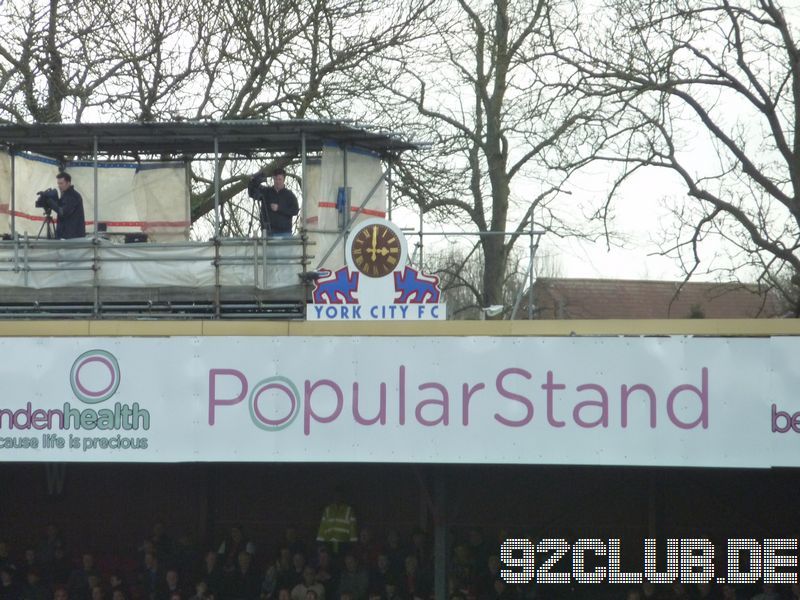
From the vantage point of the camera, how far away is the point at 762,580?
45.4ft

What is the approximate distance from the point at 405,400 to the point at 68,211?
5721 mm

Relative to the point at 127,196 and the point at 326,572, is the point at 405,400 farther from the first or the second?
the point at 127,196

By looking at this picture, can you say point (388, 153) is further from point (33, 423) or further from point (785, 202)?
point (785, 202)

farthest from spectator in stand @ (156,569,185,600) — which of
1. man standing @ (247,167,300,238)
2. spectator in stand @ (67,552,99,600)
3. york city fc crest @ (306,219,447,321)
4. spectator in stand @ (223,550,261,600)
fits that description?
man standing @ (247,167,300,238)

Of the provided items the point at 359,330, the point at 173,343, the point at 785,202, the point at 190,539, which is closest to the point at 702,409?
the point at 359,330

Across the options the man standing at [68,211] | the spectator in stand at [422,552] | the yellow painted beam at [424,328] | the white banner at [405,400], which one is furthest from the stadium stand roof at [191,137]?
the spectator in stand at [422,552]

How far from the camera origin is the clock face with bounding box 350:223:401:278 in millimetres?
13172

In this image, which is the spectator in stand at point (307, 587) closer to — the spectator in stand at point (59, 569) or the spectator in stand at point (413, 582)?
the spectator in stand at point (413, 582)

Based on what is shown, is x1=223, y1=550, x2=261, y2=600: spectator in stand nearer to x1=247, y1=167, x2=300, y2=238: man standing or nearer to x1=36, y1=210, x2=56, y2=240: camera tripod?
x1=247, y1=167, x2=300, y2=238: man standing

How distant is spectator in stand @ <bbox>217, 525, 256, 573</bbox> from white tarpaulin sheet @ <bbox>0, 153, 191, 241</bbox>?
3.85 meters

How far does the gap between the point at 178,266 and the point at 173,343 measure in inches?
128

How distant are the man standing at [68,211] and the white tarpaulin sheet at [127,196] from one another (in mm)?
931

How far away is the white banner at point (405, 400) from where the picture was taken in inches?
430

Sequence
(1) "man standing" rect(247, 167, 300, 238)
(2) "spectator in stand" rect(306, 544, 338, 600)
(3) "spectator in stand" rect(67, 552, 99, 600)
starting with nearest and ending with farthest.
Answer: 1. (2) "spectator in stand" rect(306, 544, 338, 600)
2. (1) "man standing" rect(247, 167, 300, 238)
3. (3) "spectator in stand" rect(67, 552, 99, 600)
